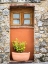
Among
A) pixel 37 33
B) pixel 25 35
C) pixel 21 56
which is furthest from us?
pixel 25 35

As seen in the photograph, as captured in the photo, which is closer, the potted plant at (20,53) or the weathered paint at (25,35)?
the potted plant at (20,53)

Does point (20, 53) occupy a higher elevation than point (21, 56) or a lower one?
higher

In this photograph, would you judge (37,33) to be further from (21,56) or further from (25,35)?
(21,56)

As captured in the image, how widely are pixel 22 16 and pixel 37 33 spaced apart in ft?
2.86

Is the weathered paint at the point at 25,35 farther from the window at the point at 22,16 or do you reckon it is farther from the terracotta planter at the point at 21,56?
the terracotta planter at the point at 21,56


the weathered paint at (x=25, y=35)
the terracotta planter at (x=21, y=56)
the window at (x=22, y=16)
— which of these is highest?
the window at (x=22, y=16)

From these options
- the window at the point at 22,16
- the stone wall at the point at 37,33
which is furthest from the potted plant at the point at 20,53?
the window at the point at 22,16

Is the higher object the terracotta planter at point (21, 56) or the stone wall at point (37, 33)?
the stone wall at point (37, 33)

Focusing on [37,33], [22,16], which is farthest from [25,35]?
[22,16]

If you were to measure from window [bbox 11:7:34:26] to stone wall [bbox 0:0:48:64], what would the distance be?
0.98 feet

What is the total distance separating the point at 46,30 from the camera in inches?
308

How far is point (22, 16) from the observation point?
8.10 metres

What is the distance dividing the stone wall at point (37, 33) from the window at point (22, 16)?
11.8 inches

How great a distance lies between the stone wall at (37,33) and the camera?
7809 mm
